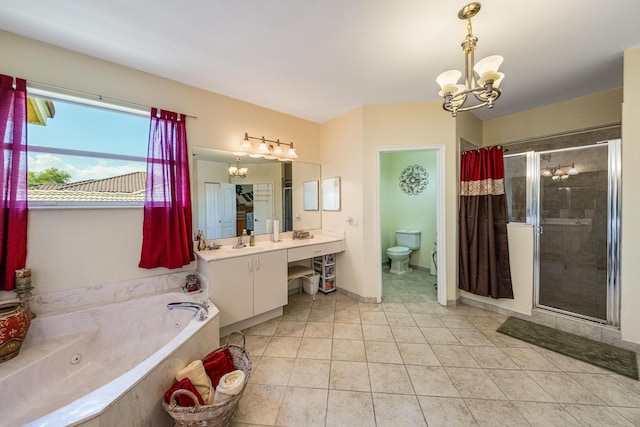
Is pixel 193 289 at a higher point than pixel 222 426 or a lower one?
higher

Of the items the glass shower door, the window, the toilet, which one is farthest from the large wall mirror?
the glass shower door

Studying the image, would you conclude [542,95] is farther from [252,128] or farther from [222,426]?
[222,426]

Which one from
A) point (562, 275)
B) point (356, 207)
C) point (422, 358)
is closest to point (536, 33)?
point (356, 207)

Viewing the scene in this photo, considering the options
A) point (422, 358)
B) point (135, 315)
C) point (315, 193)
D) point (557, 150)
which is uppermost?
point (557, 150)

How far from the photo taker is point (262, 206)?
114 inches

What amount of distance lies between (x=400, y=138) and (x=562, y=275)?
7.73 ft

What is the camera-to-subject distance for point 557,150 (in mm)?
2348

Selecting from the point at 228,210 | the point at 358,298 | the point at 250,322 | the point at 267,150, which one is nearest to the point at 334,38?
the point at 267,150

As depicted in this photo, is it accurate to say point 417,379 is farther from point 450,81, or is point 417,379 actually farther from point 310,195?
point 310,195

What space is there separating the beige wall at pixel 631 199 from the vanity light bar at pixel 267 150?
3.13m

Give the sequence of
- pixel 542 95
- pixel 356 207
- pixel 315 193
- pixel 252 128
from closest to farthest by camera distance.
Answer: pixel 542 95 → pixel 252 128 → pixel 356 207 → pixel 315 193

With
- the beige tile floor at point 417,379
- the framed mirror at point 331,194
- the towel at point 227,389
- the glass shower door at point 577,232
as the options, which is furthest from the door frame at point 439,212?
the towel at point 227,389

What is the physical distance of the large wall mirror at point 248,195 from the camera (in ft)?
8.01

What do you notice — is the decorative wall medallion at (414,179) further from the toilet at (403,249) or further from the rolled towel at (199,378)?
the rolled towel at (199,378)
